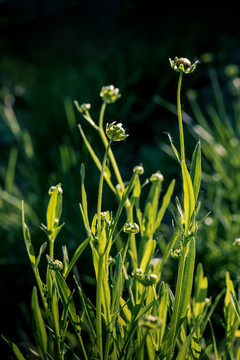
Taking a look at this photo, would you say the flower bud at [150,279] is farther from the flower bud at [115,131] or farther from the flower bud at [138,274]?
the flower bud at [115,131]

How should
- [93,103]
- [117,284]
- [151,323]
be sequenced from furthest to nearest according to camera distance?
[93,103]
[117,284]
[151,323]

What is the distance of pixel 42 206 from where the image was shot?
1.18m

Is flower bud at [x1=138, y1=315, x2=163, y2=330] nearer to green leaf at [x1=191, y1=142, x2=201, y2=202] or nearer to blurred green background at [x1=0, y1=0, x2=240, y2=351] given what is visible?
green leaf at [x1=191, y1=142, x2=201, y2=202]

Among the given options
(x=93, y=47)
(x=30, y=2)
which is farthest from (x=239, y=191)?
(x=30, y=2)

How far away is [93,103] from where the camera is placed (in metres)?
1.73

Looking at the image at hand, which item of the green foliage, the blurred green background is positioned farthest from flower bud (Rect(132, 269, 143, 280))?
the blurred green background

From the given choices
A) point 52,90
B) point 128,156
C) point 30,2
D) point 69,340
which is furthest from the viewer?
point 30,2

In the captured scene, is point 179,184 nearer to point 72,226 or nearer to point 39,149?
point 72,226

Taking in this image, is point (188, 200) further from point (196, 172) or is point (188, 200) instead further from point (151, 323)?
point (151, 323)

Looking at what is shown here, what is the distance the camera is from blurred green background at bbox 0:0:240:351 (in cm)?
112

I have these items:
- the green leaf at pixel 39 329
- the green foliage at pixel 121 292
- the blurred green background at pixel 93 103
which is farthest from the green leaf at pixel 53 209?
the blurred green background at pixel 93 103

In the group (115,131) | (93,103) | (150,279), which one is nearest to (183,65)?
(115,131)

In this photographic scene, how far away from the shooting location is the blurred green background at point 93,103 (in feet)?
3.67

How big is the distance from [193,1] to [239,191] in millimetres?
1729
